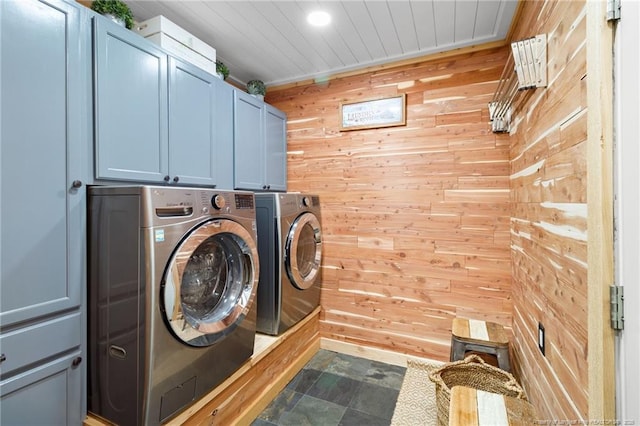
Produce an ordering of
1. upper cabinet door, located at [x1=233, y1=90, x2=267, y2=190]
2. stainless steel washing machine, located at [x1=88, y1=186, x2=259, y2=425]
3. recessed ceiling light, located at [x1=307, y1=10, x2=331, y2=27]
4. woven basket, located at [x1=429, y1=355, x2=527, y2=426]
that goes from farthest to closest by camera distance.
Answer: upper cabinet door, located at [x1=233, y1=90, x2=267, y2=190]
recessed ceiling light, located at [x1=307, y1=10, x2=331, y2=27]
woven basket, located at [x1=429, y1=355, x2=527, y2=426]
stainless steel washing machine, located at [x1=88, y1=186, x2=259, y2=425]

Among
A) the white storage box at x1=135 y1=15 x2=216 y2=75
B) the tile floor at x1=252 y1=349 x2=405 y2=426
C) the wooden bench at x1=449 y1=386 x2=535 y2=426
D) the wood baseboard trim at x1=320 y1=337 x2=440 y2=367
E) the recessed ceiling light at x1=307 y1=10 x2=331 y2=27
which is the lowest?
the tile floor at x1=252 y1=349 x2=405 y2=426

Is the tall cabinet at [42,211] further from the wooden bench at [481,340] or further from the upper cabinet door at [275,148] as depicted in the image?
the wooden bench at [481,340]

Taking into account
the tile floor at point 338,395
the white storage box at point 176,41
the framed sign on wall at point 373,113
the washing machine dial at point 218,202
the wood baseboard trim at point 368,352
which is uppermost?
the white storage box at point 176,41

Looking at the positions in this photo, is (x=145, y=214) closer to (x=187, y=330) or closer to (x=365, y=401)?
(x=187, y=330)

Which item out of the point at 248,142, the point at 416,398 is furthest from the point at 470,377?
the point at 248,142

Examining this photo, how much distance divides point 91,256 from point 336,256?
6.21 ft

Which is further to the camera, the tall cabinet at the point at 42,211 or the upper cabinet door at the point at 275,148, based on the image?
the upper cabinet door at the point at 275,148

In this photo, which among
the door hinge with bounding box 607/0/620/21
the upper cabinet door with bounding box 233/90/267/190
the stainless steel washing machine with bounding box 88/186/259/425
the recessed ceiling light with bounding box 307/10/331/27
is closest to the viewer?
the door hinge with bounding box 607/0/620/21

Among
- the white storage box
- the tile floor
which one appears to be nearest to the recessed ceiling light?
the white storage box

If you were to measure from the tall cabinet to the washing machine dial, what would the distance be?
1.85ft

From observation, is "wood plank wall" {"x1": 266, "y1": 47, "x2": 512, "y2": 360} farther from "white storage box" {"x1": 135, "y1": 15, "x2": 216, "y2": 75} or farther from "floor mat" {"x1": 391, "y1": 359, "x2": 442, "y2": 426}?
"white storage box" {"x1": 135, "y1": 15, "x2": 216, "y2": 75}

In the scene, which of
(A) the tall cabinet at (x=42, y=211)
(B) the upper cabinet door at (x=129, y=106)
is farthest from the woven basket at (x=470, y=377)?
(B) the upper cabinet door at (x=129, y=106)

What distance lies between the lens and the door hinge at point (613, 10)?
32.0 inches

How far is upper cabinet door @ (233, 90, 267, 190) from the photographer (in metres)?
2.34
